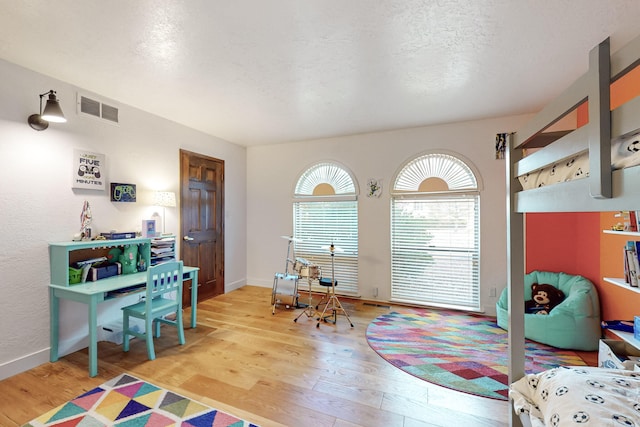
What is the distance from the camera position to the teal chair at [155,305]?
2527mm

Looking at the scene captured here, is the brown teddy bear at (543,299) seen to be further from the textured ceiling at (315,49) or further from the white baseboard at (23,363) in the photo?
the white baseboard at (23,363)

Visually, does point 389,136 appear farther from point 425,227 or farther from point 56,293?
point 56,293

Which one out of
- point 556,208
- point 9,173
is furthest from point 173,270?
point 556,208

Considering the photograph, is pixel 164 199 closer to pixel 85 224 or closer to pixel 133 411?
pixel 85 224

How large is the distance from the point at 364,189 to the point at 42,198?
3710 mm

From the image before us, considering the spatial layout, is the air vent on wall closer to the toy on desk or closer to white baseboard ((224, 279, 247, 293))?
the toy on desk

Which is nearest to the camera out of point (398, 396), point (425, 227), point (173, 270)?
point (398, 396)

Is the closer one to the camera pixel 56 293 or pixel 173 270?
pixel 56 293

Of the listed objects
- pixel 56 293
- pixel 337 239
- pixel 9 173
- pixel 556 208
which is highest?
pixel 9 173

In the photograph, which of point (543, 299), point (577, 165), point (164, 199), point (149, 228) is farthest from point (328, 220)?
point (577, 165)

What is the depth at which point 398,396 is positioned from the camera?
6.61ft

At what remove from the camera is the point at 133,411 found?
1855 millimetres

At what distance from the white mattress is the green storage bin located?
142 inches

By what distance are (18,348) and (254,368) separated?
200 centimetres
